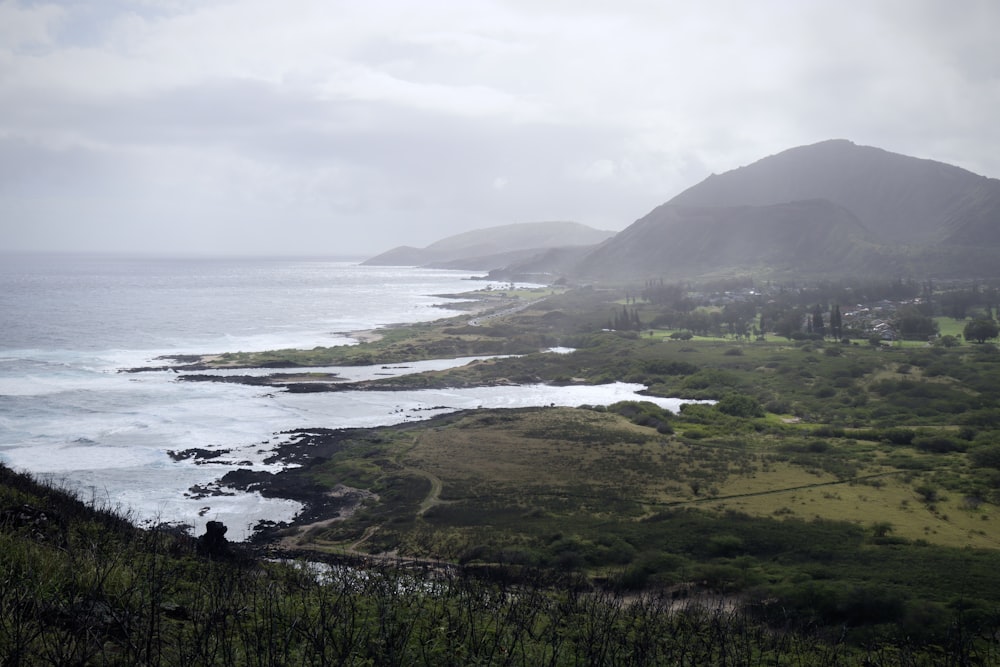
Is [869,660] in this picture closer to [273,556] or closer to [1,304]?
[273,556]

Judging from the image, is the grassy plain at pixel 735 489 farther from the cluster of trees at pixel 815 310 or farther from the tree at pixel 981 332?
the cluster of trees at pixel 815 310

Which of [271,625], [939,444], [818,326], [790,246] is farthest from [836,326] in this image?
[790,246]

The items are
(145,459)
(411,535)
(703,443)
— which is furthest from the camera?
(703,443)

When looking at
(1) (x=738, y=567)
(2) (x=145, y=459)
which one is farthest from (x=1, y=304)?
(1) (x=738, y=567)

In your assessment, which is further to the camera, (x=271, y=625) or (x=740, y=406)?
(x=740, y=406)

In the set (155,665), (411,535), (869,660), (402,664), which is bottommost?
(411,535)

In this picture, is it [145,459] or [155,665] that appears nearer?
[155,665]

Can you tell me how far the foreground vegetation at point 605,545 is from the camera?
28.0 feet

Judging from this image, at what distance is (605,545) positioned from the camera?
2192 centimetres

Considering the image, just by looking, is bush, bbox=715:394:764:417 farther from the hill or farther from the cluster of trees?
the hill

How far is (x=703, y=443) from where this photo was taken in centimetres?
3631

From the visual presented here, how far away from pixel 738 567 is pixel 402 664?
1478cm

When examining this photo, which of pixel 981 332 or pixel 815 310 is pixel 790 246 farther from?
pixel 981 332

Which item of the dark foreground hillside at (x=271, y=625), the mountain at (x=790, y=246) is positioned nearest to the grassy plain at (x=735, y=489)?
the dark foreground hillside at (x=271, y=625)
